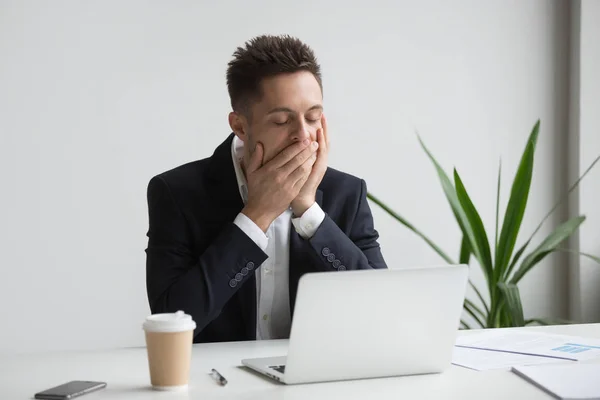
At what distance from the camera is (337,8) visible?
3.54 metres

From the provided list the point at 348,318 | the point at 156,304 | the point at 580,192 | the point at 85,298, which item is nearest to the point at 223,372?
the point at 348,318

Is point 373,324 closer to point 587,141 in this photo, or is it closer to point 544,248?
point 544,248

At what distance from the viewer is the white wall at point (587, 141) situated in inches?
144

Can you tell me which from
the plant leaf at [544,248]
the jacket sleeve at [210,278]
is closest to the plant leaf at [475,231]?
the plant leaf at [544,248]

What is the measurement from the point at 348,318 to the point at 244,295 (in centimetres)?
71

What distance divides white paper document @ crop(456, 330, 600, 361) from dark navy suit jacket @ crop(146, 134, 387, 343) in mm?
342

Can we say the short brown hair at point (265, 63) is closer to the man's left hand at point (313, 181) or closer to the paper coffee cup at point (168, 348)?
the man's left hand at point (313, 181)

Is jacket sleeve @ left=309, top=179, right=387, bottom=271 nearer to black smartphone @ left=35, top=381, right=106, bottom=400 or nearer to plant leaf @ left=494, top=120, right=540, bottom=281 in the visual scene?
black smartphone @ left=35, top=381, right=106, bottom=400

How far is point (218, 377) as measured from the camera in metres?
1.31

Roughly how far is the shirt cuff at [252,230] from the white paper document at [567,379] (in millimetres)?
659

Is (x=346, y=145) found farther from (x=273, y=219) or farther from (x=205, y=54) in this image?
(x=273, y=219)

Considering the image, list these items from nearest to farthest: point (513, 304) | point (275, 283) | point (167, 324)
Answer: point (167, 324) < point (275, 283) < point (513, 304)

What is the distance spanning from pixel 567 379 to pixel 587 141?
2625mm

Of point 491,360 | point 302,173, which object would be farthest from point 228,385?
point 302,173
